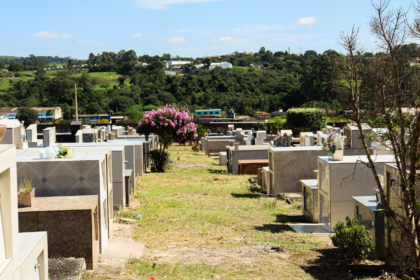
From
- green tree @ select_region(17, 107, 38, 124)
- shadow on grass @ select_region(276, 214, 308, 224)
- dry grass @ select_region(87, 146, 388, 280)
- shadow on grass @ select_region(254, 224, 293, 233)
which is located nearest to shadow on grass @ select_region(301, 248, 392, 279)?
dry grass @ select_region(87, 146, 388, 280)

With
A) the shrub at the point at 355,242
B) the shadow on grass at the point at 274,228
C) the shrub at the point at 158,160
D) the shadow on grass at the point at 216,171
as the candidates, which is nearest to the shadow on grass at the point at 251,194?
the shadow on grass at the point at 274,228

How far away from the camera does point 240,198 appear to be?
1524cm

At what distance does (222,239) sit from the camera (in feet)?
31.7

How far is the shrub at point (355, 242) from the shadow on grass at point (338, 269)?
190 millimetres

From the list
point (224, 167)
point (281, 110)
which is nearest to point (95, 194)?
point (224, 167)

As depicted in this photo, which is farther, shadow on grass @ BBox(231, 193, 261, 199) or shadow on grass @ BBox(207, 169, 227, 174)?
shadow on grass @ BBox(207, 169, 227, 174)

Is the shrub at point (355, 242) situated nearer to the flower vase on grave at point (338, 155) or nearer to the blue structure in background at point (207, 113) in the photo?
the flower vase on grave at point (338, 155)

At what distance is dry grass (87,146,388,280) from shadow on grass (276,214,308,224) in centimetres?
3

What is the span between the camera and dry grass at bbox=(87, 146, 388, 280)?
7406 mm

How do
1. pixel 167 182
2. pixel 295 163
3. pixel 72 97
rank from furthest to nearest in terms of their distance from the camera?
pixel 72 97 → pixel 167 182 → pixel 295 163

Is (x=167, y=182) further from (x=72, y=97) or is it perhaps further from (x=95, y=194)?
(x=72, y=97)

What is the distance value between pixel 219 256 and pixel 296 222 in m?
3.80

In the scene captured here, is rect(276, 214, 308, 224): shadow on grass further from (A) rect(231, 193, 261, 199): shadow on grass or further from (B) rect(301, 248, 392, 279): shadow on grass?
(B) rect(301, 248, 392, 279): shadow on grass

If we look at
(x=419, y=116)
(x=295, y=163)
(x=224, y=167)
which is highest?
(x=419, y=116)
